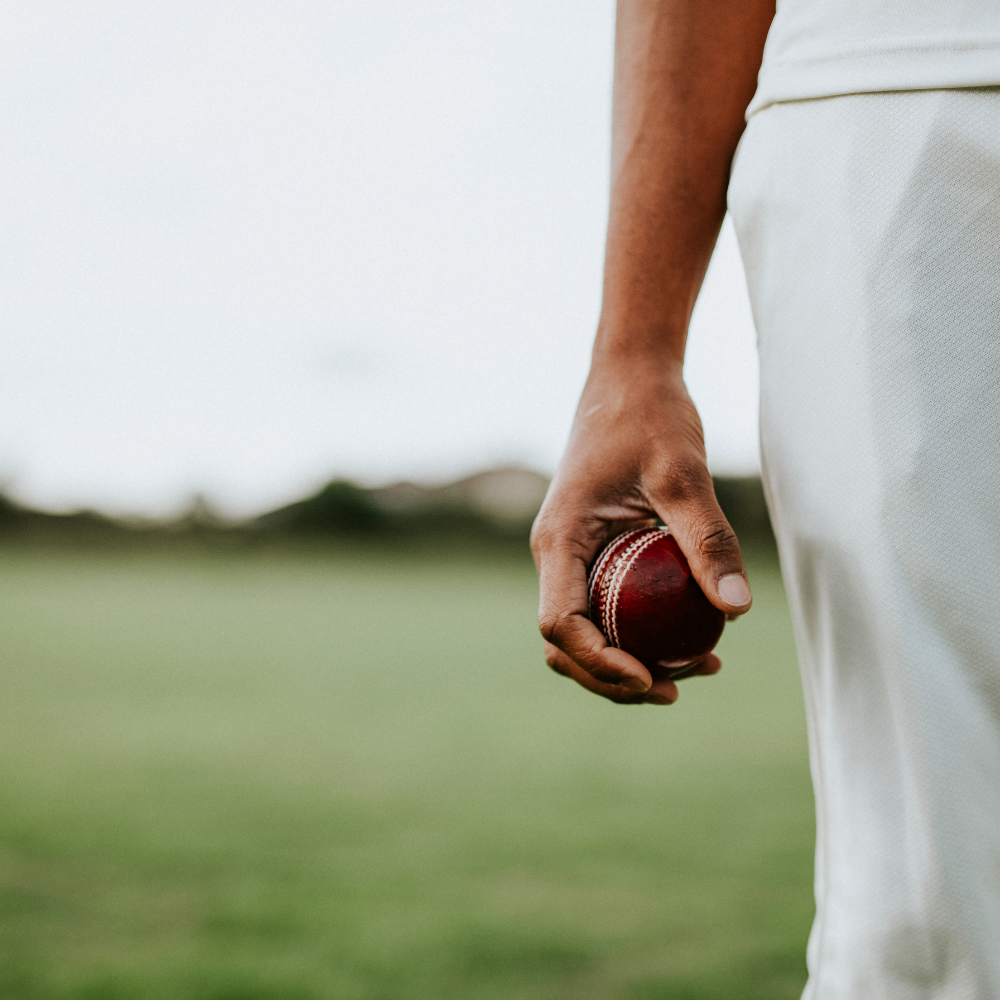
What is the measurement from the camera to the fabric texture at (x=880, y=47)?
0.87m

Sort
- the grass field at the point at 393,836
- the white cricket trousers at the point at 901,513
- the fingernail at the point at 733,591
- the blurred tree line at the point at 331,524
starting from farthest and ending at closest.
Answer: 1. the blurred tree line at the point at 331,524
2. the grass field at the point at 393,836
3. the fingernail at the point at 733,591
4. the white cricket trousers at the point at 901,513

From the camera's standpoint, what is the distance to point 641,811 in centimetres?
436

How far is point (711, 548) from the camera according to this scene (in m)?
1.11

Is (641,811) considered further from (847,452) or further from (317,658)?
(317,658)

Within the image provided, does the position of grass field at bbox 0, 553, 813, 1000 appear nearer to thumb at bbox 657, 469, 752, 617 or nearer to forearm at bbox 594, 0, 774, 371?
thumb at bbox 657, 469, 752, 617

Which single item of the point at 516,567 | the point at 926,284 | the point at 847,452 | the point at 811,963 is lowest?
the point at 516,567

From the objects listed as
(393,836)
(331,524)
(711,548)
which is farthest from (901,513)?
(331,524)

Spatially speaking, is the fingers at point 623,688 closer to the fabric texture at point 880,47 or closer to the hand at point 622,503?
the hand at point 622,503

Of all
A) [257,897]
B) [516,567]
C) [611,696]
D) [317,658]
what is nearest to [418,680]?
[317,658]

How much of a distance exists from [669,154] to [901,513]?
529mm

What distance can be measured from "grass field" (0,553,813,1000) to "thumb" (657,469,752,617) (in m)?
1.76

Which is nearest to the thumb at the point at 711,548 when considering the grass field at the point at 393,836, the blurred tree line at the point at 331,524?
the grass field at the point at 393,836

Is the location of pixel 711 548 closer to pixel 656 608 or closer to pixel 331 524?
pixel 656 608

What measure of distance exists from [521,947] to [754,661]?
7.97m
